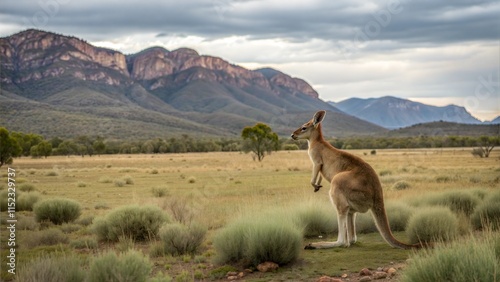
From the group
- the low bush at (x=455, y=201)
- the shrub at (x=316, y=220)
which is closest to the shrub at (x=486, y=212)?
the low bush at (x=455, y=201)

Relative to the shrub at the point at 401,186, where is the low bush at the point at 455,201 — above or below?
above

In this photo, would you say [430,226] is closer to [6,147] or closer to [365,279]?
[365,279]

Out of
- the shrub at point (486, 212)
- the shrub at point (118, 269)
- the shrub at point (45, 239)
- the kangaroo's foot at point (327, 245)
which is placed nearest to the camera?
the shrub at point (118, 269)

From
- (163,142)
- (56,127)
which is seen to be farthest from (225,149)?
(56,127)

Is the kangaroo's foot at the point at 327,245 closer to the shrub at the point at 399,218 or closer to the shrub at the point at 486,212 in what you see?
the shrub at the point at 399,218

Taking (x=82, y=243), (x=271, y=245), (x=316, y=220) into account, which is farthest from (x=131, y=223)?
(x=271, y=245)

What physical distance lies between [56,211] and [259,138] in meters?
45.4

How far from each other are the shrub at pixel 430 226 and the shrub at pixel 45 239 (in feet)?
28.9

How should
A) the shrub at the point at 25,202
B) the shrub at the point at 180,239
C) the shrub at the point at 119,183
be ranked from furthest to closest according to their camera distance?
the shrub at the point at 119,183, the shrub at the point at 25,202, the shrub at the point at 180,239

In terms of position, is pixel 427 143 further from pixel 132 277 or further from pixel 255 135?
pixel 132 277

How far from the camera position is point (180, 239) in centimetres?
1152

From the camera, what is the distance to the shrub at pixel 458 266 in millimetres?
6012

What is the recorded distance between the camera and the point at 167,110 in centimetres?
19825

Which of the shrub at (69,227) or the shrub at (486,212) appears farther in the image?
the shrub at (69,227)
